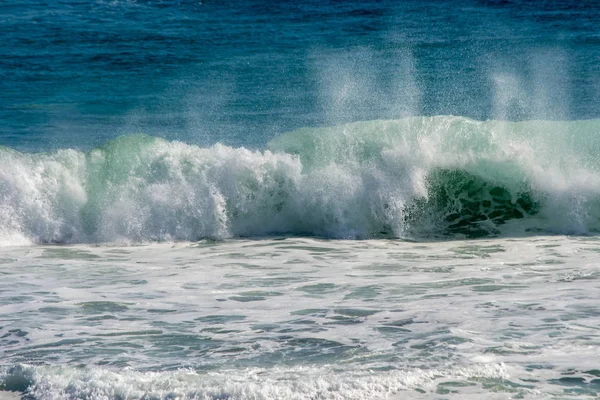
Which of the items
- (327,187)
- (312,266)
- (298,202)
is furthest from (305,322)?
(327,187)

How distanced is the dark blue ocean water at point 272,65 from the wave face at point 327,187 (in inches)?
A: 154

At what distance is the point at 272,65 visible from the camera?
2358cm

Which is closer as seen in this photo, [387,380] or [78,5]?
[387,380]

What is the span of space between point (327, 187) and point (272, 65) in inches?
456

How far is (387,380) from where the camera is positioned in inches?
232

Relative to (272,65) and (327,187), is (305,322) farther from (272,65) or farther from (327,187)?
(272,65)

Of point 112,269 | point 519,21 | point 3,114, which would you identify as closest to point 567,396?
point 112,269

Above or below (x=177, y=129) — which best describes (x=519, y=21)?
above

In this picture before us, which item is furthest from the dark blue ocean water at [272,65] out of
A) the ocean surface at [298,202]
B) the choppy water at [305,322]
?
the choppy water at [305,322]

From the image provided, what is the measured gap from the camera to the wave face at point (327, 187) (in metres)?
12.0

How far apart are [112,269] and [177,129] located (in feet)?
28.8

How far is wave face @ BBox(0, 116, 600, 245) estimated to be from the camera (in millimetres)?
11961

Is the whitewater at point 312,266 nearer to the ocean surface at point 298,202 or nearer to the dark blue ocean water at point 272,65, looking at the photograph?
the ocean surface at point 298,202

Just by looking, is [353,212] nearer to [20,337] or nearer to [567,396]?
[20,337]
